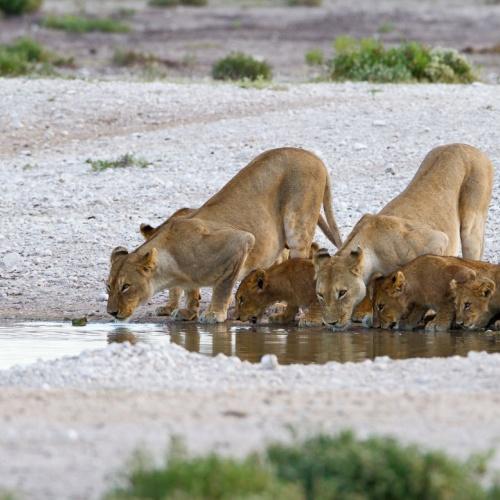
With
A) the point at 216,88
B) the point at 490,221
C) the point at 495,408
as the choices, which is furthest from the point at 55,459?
the point at 216,88

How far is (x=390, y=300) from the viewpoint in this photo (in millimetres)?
12477

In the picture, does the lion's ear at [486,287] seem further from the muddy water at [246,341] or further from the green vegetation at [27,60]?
the green vegetation at [27,60]

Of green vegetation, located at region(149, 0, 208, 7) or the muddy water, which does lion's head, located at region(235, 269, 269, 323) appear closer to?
the muddy water

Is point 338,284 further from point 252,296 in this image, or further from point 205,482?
point 205,482

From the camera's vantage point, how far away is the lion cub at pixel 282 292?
1288 cm

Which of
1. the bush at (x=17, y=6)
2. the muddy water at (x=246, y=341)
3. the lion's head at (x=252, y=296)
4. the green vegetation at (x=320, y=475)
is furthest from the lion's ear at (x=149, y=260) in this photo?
the bush at (x=17, y=6)

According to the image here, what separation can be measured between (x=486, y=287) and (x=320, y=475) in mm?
5956

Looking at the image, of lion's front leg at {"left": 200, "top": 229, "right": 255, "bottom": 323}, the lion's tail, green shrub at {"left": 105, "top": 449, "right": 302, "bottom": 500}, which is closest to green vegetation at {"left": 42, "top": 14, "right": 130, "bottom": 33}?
the lion's tail

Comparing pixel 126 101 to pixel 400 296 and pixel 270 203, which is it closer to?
pixel 270 203

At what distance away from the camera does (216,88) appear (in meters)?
22.7

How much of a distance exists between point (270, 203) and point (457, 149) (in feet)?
5.98

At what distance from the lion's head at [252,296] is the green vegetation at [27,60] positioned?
13960 millimetres

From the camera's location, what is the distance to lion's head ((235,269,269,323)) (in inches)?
515

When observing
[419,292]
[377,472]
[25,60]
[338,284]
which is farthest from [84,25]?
[377,472]
